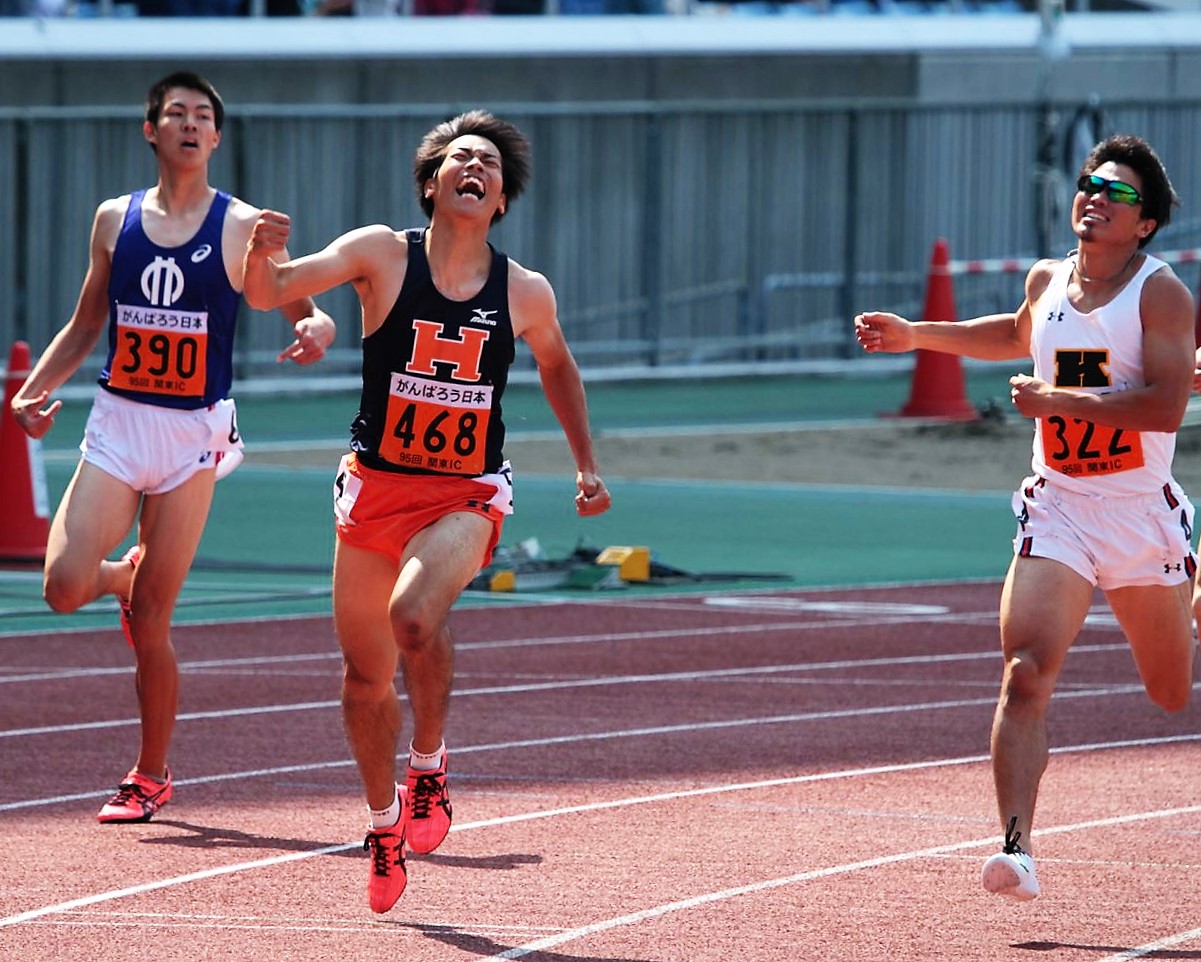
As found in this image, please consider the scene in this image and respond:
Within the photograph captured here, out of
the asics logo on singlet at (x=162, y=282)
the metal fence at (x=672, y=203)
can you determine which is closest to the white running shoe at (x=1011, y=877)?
the asics logo on singlet at (x=162, y=282)

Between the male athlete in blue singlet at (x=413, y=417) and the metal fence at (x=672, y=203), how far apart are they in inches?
677

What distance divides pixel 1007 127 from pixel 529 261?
584cm

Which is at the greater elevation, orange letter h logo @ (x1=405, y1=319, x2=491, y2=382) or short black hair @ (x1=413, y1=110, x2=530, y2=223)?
short black hair @ (x1=413, y1=110, x2=530, y2=223)

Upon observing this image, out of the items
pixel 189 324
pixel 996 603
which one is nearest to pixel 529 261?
pixel 996 603

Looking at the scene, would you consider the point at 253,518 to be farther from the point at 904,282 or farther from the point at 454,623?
the point at 904,282

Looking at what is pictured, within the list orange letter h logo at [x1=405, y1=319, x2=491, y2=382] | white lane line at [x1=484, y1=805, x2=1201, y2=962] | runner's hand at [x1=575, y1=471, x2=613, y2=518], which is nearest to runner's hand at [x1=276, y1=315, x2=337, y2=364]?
orange letter h logo at [x1=405, y1=319, x2=491, y2=382]

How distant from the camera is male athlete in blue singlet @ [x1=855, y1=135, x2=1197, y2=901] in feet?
23.4

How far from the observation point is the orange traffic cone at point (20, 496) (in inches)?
579

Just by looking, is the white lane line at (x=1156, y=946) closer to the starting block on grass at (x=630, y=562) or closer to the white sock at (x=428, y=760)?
the white sock at (x=428, y=760)

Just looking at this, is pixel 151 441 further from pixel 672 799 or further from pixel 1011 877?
A: pixel 1011 877

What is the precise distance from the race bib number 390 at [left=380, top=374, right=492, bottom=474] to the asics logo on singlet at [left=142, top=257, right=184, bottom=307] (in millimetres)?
1592

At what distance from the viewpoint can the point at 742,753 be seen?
A: 9938 mm

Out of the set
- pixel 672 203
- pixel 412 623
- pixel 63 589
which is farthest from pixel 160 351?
pixel 672 203

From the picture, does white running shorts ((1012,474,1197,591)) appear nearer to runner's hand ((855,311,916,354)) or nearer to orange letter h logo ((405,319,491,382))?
runner's hand ((855,311,916,354))
